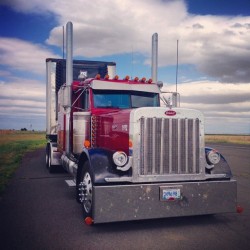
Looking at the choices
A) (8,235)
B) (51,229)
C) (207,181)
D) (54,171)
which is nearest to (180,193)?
(207,181)

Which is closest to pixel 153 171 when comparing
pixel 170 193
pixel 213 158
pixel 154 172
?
pixel 154 172

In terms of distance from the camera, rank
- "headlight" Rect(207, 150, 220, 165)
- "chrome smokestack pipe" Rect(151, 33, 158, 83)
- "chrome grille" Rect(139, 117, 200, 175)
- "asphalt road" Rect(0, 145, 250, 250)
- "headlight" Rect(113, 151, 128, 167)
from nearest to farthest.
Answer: "asphalt road" Rect(0, 145, 250, 250), "headlight" Rect(113, 151, 128, 167), "chrome grille" Rect(139, 117, 200, 175), "headlight" Rect(207, 150, 220, 165), "chrome smokestack pipe" Rect(151, 33, 158, 83)

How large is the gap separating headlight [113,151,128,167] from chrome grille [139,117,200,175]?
0.96ft

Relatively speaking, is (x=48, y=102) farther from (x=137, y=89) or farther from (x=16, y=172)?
(x=137, y=89)

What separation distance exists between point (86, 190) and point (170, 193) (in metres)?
1.49

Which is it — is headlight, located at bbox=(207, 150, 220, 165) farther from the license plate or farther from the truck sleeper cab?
the license plate

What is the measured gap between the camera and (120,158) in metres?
4.76

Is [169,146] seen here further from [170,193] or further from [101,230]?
[101,230]

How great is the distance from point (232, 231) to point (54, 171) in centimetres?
714

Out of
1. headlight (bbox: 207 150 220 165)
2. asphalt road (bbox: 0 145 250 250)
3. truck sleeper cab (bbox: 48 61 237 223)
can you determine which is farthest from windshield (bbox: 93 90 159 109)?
asphalt road (bbox: 0 145 250 250)

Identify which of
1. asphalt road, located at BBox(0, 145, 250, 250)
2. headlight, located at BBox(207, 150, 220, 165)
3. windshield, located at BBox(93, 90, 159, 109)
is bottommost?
asphalt road, located at BBox(0, 145, 250, 250)

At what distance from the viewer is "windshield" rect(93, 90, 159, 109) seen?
653 cm

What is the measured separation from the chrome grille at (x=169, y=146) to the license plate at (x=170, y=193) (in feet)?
0.95

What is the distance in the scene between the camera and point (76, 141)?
7133 mm
